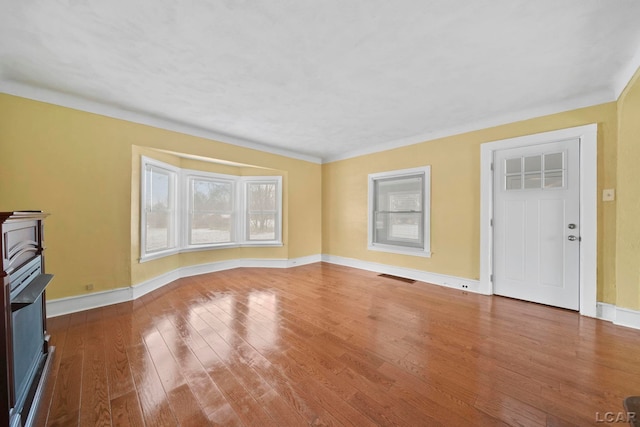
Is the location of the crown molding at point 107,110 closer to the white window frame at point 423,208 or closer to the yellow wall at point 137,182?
the yellow wall at point 137,182

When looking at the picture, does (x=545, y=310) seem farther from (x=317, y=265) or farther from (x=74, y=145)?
(x=74, y=145)

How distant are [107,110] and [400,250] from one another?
4.96 metres

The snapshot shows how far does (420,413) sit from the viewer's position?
4.67 ft

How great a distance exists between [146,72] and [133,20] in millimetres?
726

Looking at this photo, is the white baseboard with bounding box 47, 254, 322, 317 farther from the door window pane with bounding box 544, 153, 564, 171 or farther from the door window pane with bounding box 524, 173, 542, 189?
the door window pane with bounding box 544, 153, 564, 171

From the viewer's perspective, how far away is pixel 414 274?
4297mm

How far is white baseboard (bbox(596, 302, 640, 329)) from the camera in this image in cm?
246

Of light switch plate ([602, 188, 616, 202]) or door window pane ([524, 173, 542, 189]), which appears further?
door window pane ([524, 173, 542, 189])

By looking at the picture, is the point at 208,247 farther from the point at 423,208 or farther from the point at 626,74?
the point at 626,74

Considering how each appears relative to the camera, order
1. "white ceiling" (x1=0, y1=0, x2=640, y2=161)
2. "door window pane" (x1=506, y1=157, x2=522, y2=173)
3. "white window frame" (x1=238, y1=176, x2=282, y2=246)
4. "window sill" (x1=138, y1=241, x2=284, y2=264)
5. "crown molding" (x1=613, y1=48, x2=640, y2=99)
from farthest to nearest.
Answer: "white window frame" (x1=238, y1=176, x2=282, y2=246) < "window sill" (x1=138, y1=241, x2=284, y2=264) < "door window pane" (x1=506, y1=157, x2=522, y2=173) < "crown molding" (x1=613, y1=48, x2=640, y2=99) < "white ceiling" (x1=0, y1=0, x2=640, y2=161)

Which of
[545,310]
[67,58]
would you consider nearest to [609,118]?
[545,310]

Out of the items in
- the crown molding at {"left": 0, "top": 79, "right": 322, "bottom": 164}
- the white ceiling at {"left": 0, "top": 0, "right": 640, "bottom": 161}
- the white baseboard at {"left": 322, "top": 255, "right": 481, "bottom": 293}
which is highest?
the white ceiling at {"left": 0, "top": 0, "right": 640, "bottom": 161}

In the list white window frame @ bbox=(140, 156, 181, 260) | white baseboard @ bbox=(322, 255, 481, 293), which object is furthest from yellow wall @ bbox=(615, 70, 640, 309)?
white window frame @ bbox=(140, 156, 181, 260)

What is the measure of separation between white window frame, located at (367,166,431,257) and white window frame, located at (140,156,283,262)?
196cm
